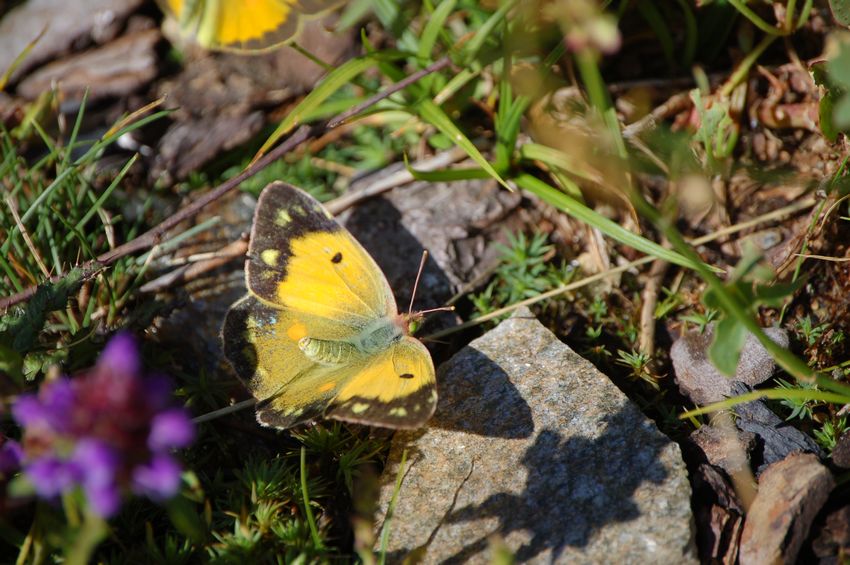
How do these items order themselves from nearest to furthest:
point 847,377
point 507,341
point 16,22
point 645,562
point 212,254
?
point 645,562, point 847,377, point 507,341, point 212,254, point 16,22

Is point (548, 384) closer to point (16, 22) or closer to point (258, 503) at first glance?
point (258, 503)

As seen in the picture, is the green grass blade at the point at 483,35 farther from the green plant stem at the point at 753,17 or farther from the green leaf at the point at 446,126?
the green plant stem at the point at 753,17

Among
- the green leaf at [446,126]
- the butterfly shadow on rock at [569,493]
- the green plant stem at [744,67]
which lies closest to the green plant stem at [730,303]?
the butterfly shadow on rock at [569,493]

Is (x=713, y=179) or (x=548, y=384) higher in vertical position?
(x=713, y=179)

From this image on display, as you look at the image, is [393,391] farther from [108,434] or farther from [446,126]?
[446,126]

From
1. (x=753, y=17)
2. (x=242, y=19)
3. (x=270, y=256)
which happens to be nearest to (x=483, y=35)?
(x=242, y=19)

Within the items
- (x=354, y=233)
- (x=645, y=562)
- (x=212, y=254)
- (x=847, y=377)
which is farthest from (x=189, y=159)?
(x=847, y=377)

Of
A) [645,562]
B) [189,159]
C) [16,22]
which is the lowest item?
[645,562]
